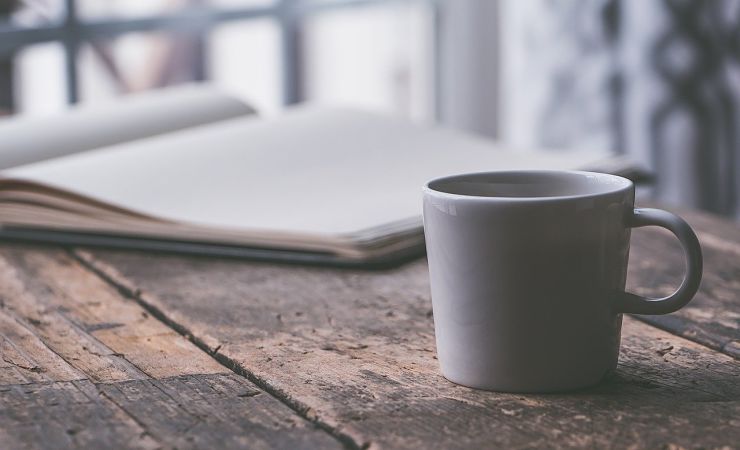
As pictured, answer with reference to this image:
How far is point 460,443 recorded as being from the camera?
40 cm

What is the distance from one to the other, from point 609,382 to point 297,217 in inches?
13.4

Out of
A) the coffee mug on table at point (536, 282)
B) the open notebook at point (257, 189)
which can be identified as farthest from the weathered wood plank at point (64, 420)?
the open notebook at point (257, 189)

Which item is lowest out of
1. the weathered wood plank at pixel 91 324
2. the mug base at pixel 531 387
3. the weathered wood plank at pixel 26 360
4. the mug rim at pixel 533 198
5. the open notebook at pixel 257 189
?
the weathered wood plank at pixel 91 324

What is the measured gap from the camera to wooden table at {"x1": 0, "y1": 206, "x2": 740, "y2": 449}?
16.4 inches

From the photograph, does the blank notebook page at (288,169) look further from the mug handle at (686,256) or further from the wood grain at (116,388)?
the mug handle at (686,256)

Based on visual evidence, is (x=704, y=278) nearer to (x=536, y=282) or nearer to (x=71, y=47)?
(x=536, y=282)

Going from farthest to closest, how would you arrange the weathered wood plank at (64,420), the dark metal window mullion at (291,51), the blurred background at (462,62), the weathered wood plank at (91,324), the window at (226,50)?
the dark metal window mullion at (291,51) < the window at (226,50) < the blurred background at (462,62) < the weathered wood plank at (91,324) < the weathered wood plank at (64,420)

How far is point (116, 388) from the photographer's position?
1.56 feet

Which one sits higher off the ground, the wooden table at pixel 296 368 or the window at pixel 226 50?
the window at pixel 226 50

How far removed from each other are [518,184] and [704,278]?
9.8 inches

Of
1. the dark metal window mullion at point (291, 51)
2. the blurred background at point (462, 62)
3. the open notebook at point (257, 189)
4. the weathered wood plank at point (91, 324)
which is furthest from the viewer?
the dark metal window mullion at point (291, 51)

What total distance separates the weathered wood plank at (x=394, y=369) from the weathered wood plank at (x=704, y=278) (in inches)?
0.8

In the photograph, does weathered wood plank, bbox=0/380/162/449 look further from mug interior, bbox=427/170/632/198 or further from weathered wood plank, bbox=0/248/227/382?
mug interior, bbox=427/170/632/198

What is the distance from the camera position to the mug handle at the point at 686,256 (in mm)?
457
